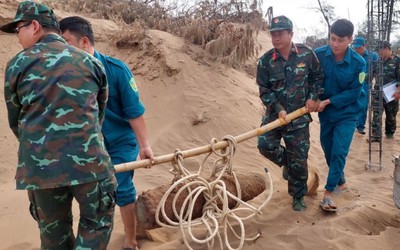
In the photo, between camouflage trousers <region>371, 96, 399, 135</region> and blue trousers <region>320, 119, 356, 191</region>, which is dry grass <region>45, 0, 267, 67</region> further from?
blue trousers <region>320, 119, 356, 191</region>

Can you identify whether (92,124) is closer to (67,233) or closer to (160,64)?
(67,233)

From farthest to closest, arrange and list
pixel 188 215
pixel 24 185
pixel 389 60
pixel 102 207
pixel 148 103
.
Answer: pixel 389 60 < pixel 148 103 < pixel 188 215 < pixel 102 207 < pixel 24 185

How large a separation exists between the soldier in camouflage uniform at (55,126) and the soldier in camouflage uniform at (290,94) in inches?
82.1

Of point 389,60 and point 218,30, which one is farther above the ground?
point 218,30

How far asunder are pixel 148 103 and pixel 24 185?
4.71 m

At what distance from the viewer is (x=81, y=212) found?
2156 millimetres

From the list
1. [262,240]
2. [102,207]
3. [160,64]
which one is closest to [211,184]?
[262,240]

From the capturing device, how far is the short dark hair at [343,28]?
3854 millimetres

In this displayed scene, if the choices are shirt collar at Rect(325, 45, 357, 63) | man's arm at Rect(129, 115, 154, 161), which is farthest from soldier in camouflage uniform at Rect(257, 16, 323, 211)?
man's arm at Rect(129, 115, 154, 161)

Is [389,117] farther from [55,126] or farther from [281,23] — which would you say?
[55,126]

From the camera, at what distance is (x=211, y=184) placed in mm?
2980

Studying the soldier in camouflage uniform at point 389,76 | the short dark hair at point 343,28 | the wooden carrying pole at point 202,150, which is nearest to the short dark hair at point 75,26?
the wooden carrying pole at point 202,150

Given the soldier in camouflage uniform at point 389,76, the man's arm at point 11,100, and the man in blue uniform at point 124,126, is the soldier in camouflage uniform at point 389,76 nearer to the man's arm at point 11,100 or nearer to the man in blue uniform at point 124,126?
the man in blue uniform at point 124,126

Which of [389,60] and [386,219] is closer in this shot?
[386,219]
